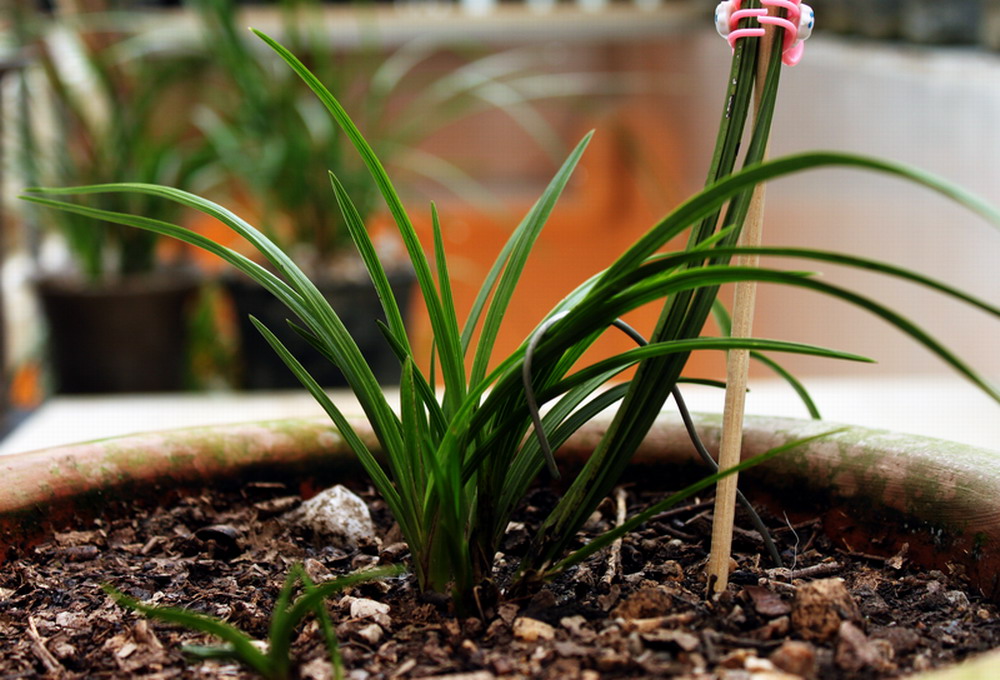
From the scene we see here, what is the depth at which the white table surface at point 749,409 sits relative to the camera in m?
1.16

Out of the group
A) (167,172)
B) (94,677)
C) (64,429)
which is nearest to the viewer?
(94,677)

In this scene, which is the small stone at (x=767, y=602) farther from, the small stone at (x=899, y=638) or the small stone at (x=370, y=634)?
the small stone at (x=370, y=634)

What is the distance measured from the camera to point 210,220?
3197mm

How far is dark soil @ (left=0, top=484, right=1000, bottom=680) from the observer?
1.31 feet

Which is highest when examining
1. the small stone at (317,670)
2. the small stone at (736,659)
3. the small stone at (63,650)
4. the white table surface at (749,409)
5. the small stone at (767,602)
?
the small stone at (767,602)

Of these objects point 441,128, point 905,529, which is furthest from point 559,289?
point 905,529

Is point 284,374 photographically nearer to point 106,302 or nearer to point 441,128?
point 106,302

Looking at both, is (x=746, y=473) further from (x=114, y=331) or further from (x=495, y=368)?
(x=114, y=331)

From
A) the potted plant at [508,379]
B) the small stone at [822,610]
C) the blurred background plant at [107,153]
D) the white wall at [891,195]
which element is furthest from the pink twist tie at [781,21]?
the blurred background plant at [107,153]

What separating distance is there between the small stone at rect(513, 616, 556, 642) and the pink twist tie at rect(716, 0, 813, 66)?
0.80ft

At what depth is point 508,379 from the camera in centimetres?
42

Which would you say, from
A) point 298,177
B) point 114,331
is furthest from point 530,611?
point 114,331

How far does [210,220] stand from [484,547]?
2.90 meters

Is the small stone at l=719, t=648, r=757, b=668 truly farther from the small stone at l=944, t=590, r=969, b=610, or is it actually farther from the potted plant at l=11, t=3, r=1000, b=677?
the small stone at l=944, t=590, r=969, b=610
